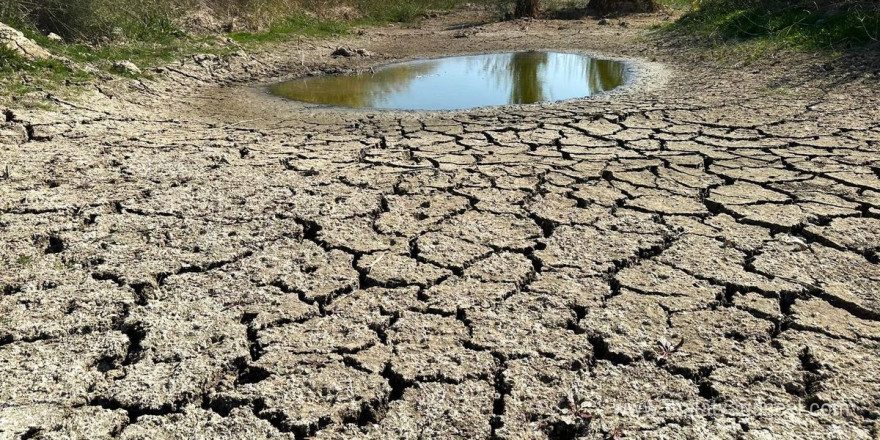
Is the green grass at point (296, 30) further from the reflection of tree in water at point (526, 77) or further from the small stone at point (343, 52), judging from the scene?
the reflection of tree in water at point (526, 77)

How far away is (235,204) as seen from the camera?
3.14 metres

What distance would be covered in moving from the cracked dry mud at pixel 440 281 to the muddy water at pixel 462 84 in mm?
1486

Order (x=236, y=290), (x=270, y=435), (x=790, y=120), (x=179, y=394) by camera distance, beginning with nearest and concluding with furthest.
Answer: (x=270, y=435) → (x=179, y=394) → (x=236, y=290) → (x=790, y=120)

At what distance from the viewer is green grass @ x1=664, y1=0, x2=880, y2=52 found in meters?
6.89

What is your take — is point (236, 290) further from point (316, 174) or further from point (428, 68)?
point (428, 68)

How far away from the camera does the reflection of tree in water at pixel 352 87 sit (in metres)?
6.00

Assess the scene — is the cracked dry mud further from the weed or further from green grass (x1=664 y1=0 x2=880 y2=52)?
green grass (x1=664 y1=0 x2=880 y2=52)

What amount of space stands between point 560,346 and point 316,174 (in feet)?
6.53

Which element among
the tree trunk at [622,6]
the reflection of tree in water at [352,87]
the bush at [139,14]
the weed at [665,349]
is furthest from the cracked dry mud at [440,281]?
the tree trunk at [622,6]

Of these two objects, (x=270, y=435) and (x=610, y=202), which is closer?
(x=270, y=435)

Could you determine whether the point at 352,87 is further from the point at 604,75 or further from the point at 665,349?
the point at 665,349

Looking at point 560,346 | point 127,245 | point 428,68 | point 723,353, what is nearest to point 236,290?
point 127,245

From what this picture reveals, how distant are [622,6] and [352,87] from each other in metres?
8.29

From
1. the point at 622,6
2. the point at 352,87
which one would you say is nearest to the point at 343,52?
the point at 352,87
